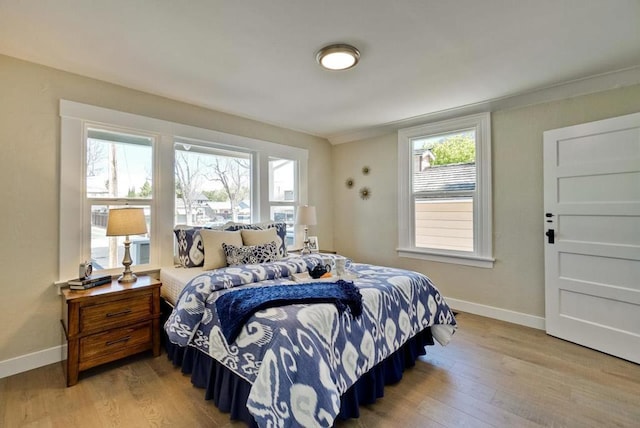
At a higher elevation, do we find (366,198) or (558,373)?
(366,198)

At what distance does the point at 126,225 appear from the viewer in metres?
2.37

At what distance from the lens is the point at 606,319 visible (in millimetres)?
2529

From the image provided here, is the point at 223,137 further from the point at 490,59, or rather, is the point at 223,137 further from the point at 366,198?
the point at 490,59

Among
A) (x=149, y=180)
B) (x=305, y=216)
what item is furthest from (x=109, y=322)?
(x=305, y=216)

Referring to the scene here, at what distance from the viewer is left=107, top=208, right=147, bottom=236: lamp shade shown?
235 centimetres

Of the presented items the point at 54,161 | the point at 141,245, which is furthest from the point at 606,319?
the point at 54,161

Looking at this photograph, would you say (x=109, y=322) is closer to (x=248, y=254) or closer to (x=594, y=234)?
(x=248, y=254)

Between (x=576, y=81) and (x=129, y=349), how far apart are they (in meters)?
4.44

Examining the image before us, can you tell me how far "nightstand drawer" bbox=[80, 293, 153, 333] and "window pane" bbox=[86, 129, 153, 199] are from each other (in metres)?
1.00

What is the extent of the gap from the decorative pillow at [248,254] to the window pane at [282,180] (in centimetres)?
130

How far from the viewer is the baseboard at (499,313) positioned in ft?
9.95

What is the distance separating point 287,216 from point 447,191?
2140 mm

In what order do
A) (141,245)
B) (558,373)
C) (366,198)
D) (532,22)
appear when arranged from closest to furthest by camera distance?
1. (532,22)
2. (558,373)
3. (141,245)
4. (366,198)

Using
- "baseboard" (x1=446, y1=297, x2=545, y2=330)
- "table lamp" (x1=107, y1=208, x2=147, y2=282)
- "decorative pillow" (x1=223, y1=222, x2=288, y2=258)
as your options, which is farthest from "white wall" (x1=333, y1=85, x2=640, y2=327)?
"table lamp" (x1=107, y1=208, x2=147, y2=282)
